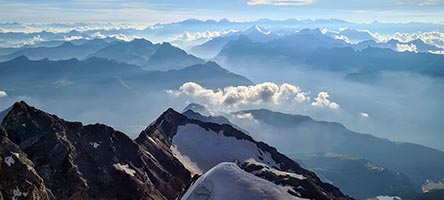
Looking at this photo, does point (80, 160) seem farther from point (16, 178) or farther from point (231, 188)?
point (16, 178)

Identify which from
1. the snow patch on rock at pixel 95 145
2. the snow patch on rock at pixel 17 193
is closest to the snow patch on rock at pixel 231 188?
the snow patch on rock at pixel 95 145

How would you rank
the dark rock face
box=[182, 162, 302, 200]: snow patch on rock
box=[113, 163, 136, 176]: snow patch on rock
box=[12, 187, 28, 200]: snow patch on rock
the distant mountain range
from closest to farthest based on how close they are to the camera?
1. box=[12, 187, 28, 200]: snow patch on rock
2. the dark rock face
3. box=[182, 162, 302, 200]: snow patch on rock
4. the distant mountain range
5. box=[113, 163, 136, 176]: snow patch on rock

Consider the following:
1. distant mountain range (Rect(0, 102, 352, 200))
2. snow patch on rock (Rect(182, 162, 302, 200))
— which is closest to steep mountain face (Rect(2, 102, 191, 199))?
distant mountain range (Rect(0, 102, 352, 200))

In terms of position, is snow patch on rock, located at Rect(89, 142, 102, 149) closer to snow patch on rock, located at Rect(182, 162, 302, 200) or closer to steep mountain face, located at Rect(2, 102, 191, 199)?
steep mountain face, located at Rect(2, 102, 191, 199)

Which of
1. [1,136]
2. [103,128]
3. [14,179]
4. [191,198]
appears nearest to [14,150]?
[1,136]

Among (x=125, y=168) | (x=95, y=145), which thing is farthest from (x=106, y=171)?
(x=95, y=145)

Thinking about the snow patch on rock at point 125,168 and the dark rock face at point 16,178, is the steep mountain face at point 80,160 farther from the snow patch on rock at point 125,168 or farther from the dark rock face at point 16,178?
the dark rock face at point 16,178
